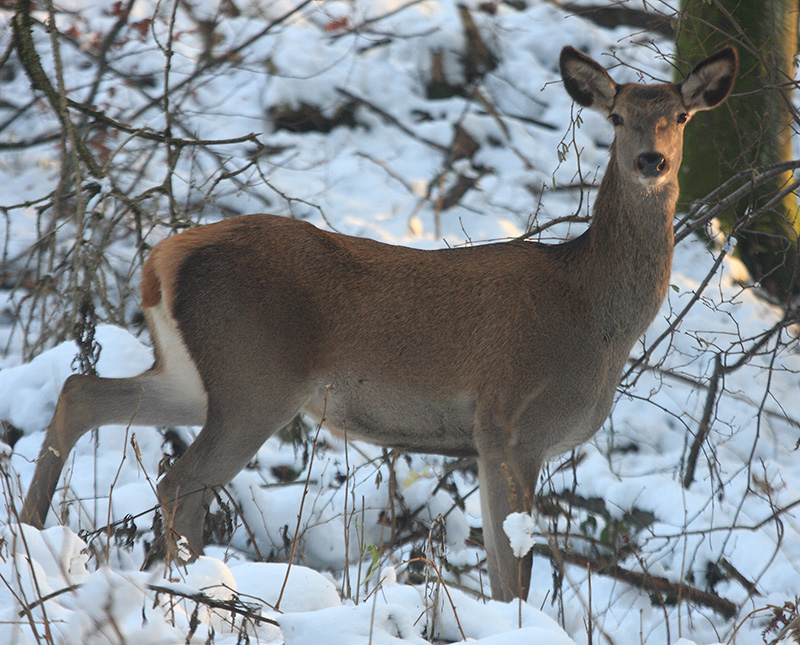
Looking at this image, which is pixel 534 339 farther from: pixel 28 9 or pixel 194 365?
pixel 28 9

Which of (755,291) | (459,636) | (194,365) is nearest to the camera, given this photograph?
(459,636)

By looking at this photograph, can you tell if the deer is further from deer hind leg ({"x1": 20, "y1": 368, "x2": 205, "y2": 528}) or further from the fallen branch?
the fallen branch

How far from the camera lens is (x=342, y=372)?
14.0 ft

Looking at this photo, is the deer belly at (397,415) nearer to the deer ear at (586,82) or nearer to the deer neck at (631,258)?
the deer neck at (631,258)

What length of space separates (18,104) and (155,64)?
182 cm

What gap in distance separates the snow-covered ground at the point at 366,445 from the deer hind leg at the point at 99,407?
18cm

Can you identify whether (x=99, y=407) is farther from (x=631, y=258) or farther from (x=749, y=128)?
(x=749, y=128)

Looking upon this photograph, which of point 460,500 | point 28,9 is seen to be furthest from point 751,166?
point 28,9

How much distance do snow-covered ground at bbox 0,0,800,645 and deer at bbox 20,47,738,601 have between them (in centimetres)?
32

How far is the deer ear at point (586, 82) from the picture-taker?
449 cm

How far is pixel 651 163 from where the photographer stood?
159 inches

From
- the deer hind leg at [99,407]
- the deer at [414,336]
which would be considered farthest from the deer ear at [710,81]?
the deer hind leg at [99,407]

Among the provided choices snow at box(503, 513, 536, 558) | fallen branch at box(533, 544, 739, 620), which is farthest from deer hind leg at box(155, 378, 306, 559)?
snow at box(503, 513, 536, 558)

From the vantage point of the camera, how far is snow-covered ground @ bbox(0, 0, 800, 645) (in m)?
2.69
